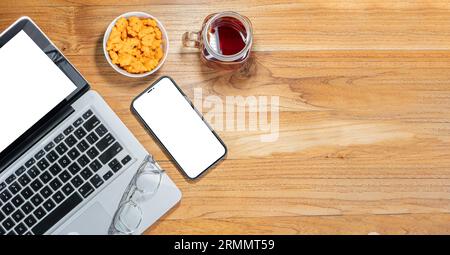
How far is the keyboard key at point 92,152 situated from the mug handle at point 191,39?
0.23 m

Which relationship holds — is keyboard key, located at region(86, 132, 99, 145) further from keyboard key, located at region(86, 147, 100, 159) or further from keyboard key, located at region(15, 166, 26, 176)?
keyboard key, located at region(15, 166, 26, 176)

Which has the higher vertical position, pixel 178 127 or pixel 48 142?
pixel 48 142

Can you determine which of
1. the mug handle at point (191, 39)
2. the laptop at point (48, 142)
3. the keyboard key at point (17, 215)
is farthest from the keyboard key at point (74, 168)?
the mug handle at point (191, 39)

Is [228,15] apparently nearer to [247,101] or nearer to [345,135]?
[247,101]

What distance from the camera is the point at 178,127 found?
98cm

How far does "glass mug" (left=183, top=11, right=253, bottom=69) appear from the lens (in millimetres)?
947

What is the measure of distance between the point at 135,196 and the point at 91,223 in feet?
0.28

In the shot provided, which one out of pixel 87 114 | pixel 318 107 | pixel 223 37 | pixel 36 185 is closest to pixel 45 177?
pixel 36 185

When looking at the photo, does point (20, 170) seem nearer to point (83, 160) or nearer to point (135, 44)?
point (83, 160)

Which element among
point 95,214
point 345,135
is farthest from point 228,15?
Answer: point 95,214

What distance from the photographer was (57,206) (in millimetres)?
937

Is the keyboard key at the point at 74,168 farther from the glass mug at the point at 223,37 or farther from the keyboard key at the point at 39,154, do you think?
the glass mug at the point at 223,37

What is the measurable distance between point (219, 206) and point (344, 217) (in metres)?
0.22

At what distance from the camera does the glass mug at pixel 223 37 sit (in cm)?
95
